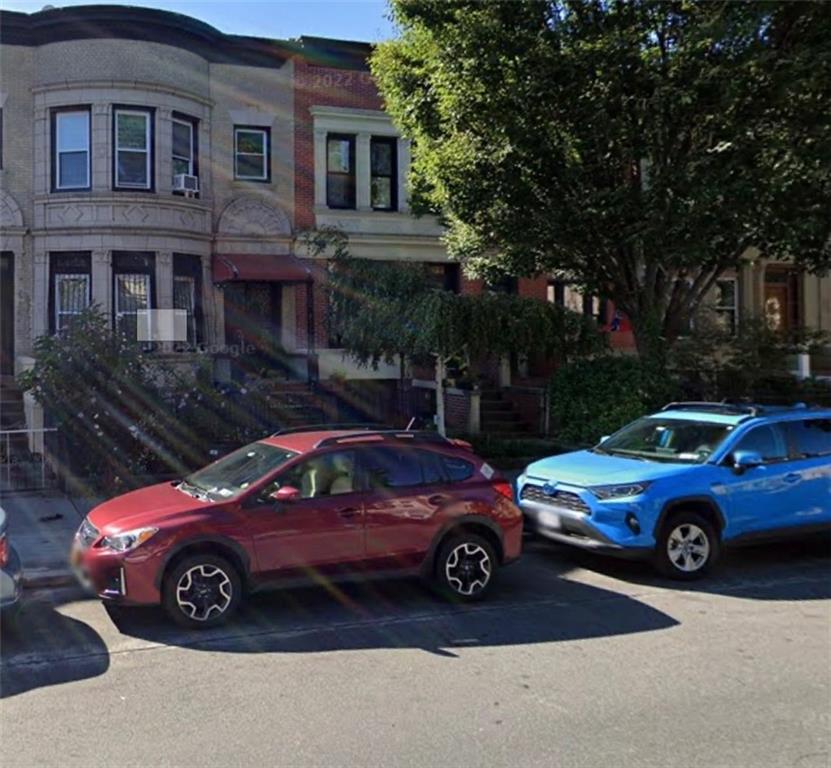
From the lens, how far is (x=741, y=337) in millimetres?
16344

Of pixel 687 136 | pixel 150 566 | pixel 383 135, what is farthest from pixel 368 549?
pixel 383 135

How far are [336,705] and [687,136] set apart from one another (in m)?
10.0

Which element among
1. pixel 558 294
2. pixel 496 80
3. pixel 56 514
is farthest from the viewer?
pixel 558 294

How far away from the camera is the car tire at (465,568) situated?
277 inches

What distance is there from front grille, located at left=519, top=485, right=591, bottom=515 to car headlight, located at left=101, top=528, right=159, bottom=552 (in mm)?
4008

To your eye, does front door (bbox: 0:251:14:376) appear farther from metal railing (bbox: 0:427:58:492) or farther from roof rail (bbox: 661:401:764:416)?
roof rail (bbox: 661:401:764:416)

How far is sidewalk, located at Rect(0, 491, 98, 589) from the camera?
299 inches

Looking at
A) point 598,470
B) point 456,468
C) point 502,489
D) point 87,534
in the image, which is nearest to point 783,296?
point 598,470

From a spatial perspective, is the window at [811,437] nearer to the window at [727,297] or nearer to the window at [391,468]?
the window at [391,468]

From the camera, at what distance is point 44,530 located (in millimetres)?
9344

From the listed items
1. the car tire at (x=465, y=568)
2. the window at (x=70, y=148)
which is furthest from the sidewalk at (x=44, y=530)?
the window at (x=70, y=148)

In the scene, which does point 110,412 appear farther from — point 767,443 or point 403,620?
point 767,443

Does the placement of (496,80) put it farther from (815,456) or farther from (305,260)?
(305,260)

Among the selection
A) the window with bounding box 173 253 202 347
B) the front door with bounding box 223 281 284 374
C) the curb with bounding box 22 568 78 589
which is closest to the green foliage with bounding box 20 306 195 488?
the curb with bounding box 22 568 78 589
